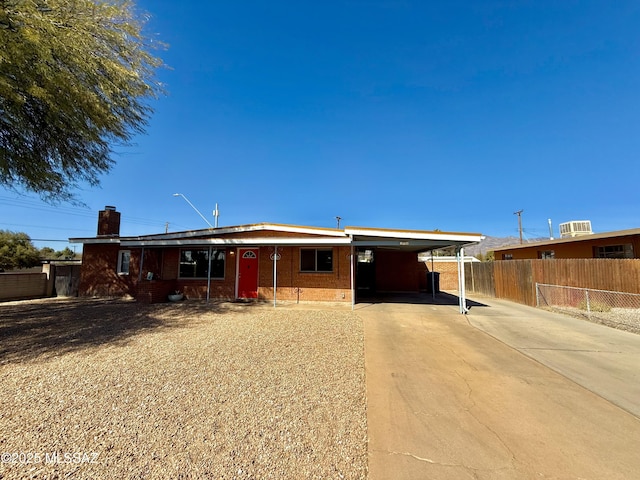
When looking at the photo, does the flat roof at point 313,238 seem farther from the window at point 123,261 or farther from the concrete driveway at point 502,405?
the concrete driveway at point 502,405

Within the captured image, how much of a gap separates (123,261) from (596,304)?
63.4 feet

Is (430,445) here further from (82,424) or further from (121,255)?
(121,255)

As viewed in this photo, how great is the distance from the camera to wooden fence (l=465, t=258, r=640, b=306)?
993cm

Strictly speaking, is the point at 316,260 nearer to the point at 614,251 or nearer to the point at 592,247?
the point at 592,247

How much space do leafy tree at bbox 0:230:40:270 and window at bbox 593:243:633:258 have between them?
3812 centimetres

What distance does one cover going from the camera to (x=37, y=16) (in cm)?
480

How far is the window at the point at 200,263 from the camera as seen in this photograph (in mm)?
12125

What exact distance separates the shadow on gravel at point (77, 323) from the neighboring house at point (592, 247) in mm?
16847

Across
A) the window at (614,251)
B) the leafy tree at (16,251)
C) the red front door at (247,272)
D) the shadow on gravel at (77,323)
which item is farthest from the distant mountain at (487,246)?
the leafy tree at (16,251)

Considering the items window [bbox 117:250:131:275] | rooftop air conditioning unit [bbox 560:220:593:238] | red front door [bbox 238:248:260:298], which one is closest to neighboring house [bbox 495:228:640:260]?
rooftop air conditioning unit [bbox 560:220:593:238]

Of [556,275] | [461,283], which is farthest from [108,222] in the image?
[556,275]

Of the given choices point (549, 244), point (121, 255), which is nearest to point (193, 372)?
point (121, 255)

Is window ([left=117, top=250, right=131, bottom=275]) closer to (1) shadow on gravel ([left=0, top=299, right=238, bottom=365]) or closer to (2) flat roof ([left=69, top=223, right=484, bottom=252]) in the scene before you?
(2) flat roof ([left=69, top=223, right=484, bottom=252])

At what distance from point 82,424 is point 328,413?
249 cm
